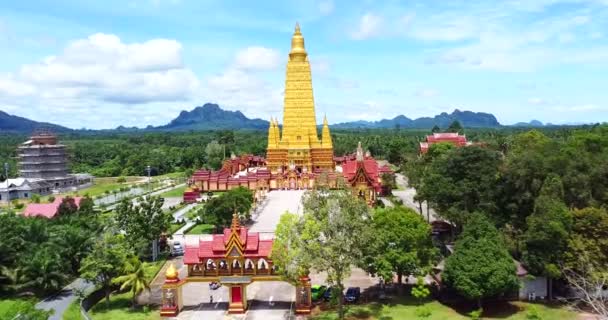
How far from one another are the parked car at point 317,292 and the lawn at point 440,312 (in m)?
1.86

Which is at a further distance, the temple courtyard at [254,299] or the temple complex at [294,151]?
the temple complex at [294,151]

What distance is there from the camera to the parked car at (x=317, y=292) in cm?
3428

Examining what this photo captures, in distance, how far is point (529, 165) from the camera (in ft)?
129

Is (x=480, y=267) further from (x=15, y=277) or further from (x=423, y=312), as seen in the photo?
(x=15, y=277)

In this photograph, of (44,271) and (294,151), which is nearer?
(44,271)

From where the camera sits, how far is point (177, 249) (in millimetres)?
45875

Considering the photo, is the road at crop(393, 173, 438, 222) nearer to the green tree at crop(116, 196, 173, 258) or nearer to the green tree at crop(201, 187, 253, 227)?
the green tree at crop(201, 187, 253, 227)

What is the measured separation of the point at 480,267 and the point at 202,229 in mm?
30753

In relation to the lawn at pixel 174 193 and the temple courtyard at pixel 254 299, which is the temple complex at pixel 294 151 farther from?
the temple courtyard at pixel 254 299

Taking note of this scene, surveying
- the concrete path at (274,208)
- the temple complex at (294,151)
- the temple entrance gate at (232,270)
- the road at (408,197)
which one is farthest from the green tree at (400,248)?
the temple complex at (294,151)

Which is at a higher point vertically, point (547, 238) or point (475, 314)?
point (547, 238)

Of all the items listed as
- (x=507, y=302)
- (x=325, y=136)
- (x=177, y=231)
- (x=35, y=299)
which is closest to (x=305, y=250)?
(x=507, y=302)

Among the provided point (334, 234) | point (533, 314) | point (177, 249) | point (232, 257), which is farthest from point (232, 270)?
point (533, 314)

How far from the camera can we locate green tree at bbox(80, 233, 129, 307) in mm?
33062
